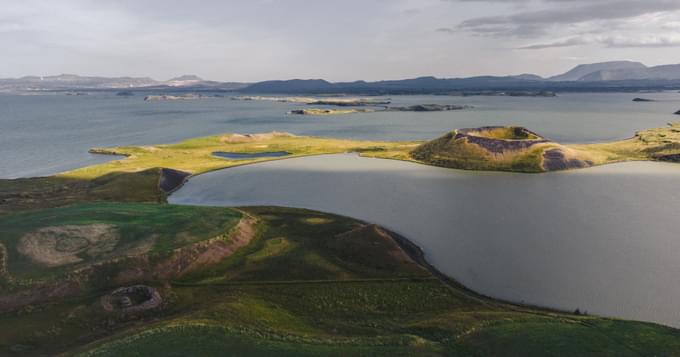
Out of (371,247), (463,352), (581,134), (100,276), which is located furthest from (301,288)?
(581,134)

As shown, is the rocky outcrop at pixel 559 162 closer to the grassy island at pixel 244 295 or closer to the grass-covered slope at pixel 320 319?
the grassy island at pixel 244 295

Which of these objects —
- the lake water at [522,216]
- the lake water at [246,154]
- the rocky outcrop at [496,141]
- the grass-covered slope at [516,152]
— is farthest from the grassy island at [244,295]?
the rocky outcrop at [496,141]

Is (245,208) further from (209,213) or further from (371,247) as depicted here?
(371,247)

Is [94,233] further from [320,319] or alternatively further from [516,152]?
[516,152]

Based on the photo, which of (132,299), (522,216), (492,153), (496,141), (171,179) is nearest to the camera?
(132,299)

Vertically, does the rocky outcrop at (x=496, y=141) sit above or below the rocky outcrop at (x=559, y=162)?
above

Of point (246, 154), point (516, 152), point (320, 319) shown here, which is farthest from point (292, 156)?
point (320, 319)
